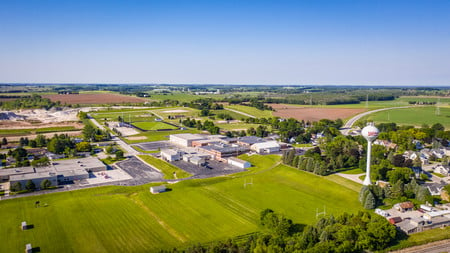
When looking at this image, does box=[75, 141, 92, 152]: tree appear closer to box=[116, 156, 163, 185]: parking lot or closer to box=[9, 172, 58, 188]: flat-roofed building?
box=[116, 156, 163, 185]: parking lot

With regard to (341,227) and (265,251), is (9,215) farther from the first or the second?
(341,227)

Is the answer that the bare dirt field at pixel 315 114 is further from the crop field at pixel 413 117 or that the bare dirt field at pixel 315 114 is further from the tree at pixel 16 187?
the tree at pixel 16 187

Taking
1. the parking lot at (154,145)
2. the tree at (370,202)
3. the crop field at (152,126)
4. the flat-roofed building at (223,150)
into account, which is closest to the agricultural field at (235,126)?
the crop field at (152,126)

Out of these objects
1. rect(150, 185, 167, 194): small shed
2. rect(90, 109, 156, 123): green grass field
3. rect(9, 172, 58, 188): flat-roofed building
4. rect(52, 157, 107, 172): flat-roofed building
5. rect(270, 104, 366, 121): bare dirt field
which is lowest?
rect(150, 185, 167, 194): small shed

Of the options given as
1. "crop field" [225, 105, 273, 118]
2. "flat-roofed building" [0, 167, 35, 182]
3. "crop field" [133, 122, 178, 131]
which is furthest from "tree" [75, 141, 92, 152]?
"crop field" [225, 105, 273, 118]

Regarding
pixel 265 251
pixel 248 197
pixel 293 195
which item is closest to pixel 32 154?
pixel 248 197

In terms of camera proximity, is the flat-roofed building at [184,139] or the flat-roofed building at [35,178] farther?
the flat-roofed building at [184,139]
